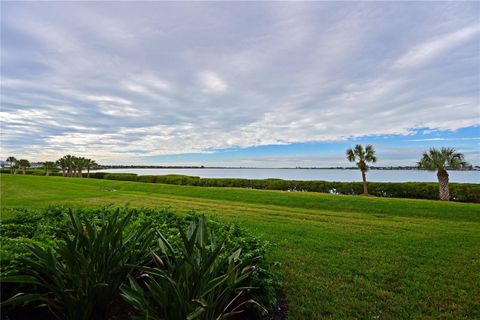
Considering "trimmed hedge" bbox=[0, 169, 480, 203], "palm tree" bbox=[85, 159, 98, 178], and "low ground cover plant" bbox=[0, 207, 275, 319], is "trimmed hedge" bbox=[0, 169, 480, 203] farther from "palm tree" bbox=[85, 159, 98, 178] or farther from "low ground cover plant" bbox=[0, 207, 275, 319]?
"palm tree" bbox=[85, 159, 98, 178]

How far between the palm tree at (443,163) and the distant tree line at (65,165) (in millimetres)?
57468

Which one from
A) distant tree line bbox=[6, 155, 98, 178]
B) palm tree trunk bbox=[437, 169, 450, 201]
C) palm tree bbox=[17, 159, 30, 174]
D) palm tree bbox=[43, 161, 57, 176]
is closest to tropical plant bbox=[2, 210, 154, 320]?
palm tree trunk bbox=[437, 169, 450, 201]

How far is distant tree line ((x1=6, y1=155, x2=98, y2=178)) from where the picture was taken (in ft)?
189

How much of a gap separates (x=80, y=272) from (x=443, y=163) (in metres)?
25.9

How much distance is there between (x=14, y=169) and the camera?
58.4 m

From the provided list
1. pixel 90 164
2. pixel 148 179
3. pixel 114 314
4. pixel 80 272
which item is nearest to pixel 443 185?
pixel 114 314

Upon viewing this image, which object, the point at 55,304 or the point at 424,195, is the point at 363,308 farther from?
the point at 424,195

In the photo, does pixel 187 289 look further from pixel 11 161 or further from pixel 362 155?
pixel 11 161

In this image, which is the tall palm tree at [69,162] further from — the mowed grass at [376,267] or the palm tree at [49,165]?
the mowed grass at [376,267]

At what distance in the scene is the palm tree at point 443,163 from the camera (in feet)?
69.4

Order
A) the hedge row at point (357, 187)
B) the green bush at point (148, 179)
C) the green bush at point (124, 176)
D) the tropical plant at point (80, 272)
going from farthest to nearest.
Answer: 1. the green bush at point (124, 176)
2. the green bush at point (148, 179)
3. the hedge row at point (357, 187)
4. the tropical plant at point (80, 272)

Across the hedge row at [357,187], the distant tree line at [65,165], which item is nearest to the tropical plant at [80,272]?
the hedge row at [357,187]

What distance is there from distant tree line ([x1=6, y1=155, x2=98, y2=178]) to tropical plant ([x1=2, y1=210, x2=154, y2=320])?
61966 millimetres

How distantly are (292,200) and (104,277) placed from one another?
46.6ft
